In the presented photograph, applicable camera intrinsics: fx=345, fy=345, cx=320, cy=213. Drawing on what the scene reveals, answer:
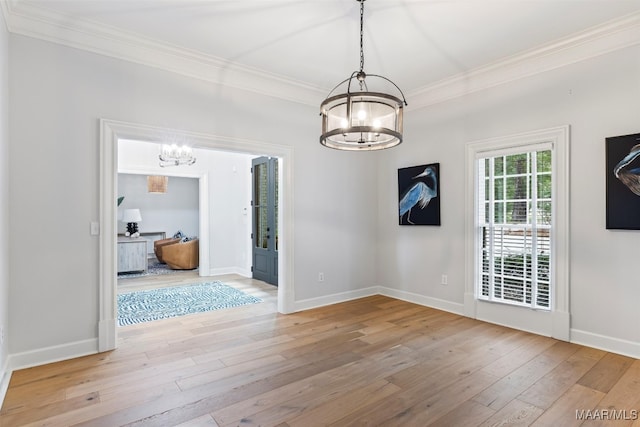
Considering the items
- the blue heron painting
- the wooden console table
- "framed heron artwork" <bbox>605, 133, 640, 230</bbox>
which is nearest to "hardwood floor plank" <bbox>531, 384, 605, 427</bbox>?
"framed heron artwork" <bbox>605, 133, 640, 230</bbox>

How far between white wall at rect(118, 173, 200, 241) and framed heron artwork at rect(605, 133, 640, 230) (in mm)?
9963

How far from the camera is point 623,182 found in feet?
10.1

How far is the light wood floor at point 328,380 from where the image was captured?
2197 millimetres

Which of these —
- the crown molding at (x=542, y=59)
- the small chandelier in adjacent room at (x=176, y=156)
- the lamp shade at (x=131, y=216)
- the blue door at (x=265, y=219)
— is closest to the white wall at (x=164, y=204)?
the lamp shade at (x=131, y=216)

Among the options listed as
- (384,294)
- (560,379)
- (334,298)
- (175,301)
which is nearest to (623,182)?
(560,379)

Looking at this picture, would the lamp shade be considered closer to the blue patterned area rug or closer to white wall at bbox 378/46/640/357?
the blue patterned area rug

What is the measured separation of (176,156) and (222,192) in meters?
1.43

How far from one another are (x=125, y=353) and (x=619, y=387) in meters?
4.05

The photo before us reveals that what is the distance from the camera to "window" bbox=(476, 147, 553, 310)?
3.65 metres

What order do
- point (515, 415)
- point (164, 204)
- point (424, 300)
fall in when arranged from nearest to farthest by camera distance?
point (515, 415) < point (424, 300) < point (164, 204)

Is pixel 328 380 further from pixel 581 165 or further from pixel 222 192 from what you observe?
pixel 222 192

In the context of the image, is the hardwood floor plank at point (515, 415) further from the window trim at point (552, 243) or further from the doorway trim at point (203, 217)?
the doorway trim at point (203, 217)

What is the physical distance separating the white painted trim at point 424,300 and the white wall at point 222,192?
3167 mm

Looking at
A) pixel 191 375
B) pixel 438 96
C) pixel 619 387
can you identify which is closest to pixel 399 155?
pixel 438 96
